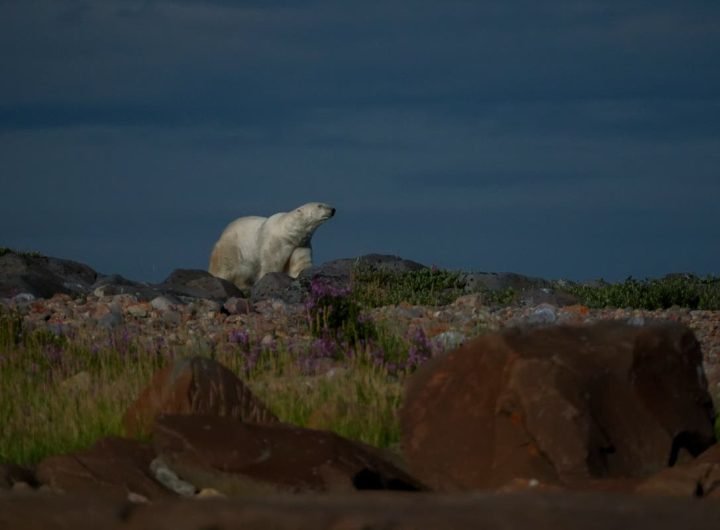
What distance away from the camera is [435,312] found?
14344 mm

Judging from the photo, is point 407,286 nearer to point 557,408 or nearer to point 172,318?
point 172,318

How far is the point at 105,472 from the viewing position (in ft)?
21.6

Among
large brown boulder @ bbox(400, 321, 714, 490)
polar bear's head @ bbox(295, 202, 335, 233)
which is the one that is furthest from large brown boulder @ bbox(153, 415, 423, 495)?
polar bear's head @ bbox(295, 202, 335, 233)

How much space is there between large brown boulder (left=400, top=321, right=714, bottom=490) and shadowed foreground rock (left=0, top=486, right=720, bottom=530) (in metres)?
3.04

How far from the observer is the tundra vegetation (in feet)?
26.0

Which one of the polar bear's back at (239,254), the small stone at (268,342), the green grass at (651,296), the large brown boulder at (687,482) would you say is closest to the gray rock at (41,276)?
the polar bear's back at (239,254)

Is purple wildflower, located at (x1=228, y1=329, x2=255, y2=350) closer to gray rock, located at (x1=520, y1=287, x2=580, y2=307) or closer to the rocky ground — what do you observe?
the rocky ground

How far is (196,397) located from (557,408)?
91.4 inches

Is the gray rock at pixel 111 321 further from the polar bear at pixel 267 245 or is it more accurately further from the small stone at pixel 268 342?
the polar bear at pixel 267 245

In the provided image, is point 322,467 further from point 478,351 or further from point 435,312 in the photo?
point 435,312

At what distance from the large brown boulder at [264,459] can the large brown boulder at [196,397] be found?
796mm

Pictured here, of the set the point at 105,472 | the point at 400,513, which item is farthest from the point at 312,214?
the point at 400,513

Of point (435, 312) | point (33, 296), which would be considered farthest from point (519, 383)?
point (33, 296)

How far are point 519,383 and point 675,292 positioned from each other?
13.0 metres
